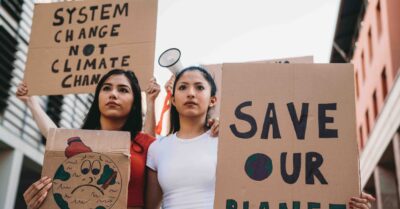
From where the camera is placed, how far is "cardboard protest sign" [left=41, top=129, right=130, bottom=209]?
2545mm

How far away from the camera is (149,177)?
9.95ft

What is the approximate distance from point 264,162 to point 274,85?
398 millimetres

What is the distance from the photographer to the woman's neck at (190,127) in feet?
10.1

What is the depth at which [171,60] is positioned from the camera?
3773 mm

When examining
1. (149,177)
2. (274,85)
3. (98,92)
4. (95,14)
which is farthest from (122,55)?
(274,85)

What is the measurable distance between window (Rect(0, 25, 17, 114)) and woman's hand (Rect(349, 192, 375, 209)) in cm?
846

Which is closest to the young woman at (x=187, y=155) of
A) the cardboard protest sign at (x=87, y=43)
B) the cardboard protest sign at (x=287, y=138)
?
the cardboard protest sign at (x=287, y=138)

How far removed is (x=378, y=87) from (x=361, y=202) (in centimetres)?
1732

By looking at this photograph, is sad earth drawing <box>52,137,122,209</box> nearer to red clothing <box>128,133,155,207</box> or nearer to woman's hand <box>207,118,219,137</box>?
red clothing <box>128,133,155,207</box>

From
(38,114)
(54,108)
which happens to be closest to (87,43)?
(38,114)

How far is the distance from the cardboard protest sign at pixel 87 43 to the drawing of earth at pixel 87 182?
1262mm

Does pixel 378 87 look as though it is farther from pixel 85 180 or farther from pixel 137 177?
pixel 85 180

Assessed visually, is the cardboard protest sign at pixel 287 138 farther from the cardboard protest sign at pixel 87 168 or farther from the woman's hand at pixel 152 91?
the woman's hand at pixel 152 91

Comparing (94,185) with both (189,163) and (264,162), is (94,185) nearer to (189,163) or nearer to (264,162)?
(189,163)
